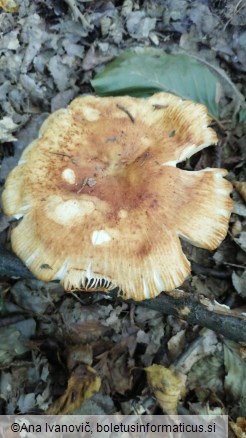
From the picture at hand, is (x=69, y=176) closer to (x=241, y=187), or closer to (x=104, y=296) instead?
(x=104, y=296)

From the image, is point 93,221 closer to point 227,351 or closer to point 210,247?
A: point 210,247

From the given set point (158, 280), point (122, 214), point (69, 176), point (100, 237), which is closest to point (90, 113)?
point (69, 176)

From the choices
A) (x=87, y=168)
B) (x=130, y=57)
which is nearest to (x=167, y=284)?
(x=87, y=168)

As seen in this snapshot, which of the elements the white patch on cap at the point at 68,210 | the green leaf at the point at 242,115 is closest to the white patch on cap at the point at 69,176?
the white patch on cap at the point at 68,210

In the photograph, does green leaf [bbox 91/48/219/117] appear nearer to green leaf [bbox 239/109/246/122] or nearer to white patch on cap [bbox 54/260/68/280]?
green leaf [bbox 239/109/246/122]

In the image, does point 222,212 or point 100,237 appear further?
point 222,212

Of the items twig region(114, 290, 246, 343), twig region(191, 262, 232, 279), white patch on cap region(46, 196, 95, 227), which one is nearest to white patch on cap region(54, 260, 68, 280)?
white patch on cap region(46, 196, 95, 227)

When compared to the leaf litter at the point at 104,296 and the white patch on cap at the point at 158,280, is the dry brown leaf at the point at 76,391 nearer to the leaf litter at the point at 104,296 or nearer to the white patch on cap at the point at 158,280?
the leaf litter at the point at 104,296
